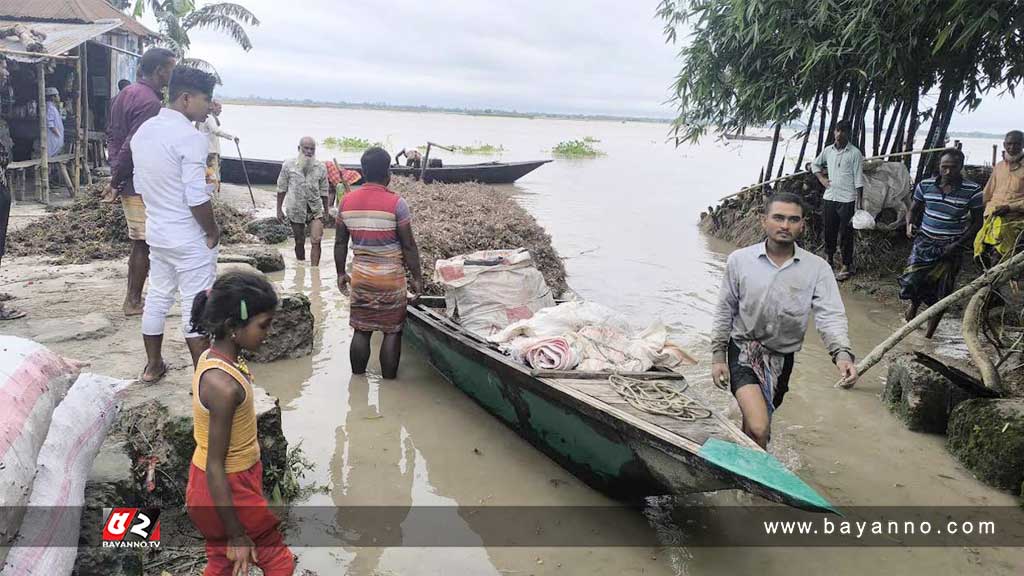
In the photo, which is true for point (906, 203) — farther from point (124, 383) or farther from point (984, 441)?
point (124, 383)

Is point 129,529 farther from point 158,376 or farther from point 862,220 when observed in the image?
point 862,220

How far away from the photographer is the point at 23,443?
7.19 ft

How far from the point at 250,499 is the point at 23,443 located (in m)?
0.74

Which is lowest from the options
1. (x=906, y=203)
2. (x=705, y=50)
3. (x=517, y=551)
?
(x=517, y=551)

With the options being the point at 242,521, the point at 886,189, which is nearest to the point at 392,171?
the point at 886,189

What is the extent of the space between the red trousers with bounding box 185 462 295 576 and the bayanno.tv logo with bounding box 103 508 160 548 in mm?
694

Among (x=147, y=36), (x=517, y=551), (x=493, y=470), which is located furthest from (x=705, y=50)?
(x=147, y=36)

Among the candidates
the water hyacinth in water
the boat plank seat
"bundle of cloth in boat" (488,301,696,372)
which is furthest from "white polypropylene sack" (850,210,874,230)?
the boat plank seat

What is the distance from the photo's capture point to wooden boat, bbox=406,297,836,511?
106 inches

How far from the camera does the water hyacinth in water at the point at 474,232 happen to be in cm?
684

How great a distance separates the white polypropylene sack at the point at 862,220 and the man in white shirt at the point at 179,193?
731cm

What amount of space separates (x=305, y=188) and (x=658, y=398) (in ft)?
18.8

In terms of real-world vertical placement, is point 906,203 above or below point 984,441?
above

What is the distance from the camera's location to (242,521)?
218cm
